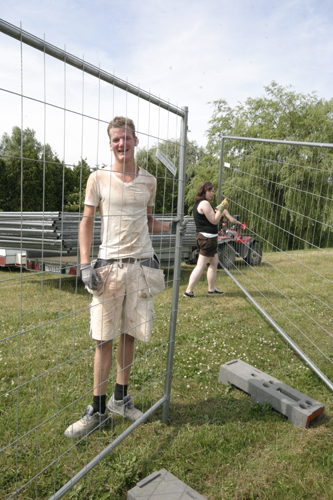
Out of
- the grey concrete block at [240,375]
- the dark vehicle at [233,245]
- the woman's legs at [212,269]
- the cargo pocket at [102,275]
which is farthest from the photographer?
the dark vehicle at [233,245]

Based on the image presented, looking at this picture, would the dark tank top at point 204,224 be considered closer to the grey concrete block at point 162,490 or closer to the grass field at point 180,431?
the grass field at point 180,431

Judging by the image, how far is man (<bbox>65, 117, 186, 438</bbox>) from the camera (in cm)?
223

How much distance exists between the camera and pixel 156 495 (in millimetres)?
2000

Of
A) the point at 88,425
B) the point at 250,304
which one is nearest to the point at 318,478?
the point at 88,425

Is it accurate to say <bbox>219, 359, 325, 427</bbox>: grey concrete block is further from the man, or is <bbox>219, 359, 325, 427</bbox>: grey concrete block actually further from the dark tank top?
the dark tank top

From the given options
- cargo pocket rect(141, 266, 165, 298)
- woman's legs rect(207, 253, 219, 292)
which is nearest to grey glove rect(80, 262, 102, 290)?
cargo pocket rect(141, 266, 165, 298)

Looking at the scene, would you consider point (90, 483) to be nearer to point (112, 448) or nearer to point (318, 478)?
point (112, 448)

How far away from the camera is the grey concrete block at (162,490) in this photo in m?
2.00

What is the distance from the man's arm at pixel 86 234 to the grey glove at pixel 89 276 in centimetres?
5

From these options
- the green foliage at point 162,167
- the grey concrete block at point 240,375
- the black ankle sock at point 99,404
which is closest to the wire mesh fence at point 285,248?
the grey concrete block at point 240,375

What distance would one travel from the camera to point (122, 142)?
7.25 ft

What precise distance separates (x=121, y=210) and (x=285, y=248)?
325cm

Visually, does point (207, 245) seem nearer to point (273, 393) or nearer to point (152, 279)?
point (273, 393)

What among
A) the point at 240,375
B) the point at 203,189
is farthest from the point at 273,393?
the point at 203,189
